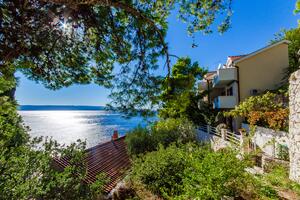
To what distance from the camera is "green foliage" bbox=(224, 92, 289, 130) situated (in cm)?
802

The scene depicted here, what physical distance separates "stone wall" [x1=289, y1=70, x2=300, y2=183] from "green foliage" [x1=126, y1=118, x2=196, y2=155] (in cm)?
438

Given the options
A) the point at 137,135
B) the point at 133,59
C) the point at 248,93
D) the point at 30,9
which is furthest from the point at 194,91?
the point at 30,9

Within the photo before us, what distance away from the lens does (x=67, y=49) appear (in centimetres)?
555

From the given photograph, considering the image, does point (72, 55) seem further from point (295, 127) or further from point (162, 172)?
point (295, 127)

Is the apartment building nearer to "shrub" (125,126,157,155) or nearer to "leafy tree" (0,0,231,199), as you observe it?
"shrub" (125,126,157,155)

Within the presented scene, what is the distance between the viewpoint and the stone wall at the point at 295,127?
4.91 metres

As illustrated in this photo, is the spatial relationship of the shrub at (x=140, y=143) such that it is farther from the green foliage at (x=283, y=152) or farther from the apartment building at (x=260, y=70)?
the apartment building at (x=260, y=70)

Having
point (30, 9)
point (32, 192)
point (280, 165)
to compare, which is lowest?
point (280, 165)

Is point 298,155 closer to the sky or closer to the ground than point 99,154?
closer to the sky

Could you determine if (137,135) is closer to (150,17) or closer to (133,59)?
(133,59)

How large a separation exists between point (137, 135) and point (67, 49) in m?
5.97

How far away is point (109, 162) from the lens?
349 inches

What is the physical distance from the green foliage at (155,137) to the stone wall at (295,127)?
172 inches

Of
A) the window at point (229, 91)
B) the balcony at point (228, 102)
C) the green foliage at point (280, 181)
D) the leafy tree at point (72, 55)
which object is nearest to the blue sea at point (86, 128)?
the leafy tree at point (72, 55)
